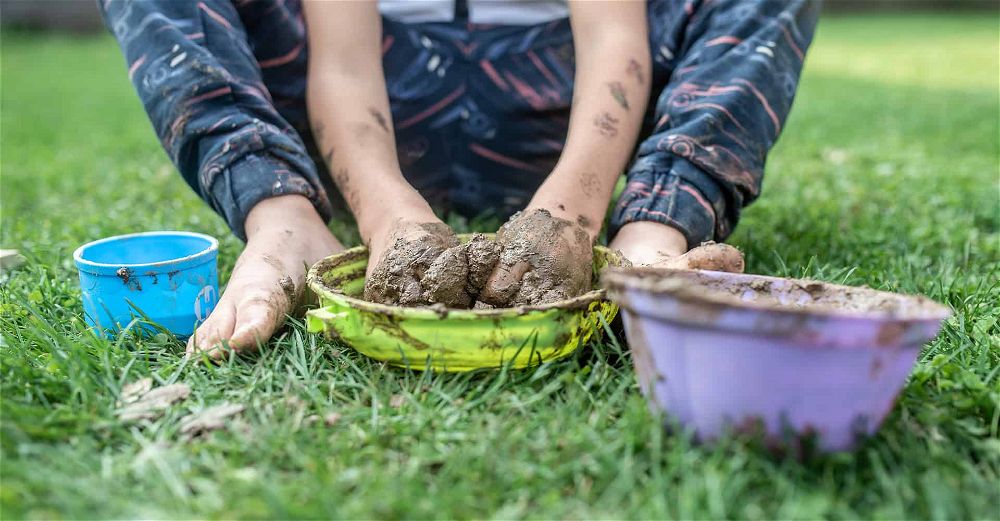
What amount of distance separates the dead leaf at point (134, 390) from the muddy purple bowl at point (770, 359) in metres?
0.65

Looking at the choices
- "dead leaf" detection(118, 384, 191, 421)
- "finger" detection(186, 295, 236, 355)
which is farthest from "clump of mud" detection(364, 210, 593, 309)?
"dead leaf" detection(118, 384, 191, 421)

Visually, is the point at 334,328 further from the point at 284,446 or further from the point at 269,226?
the point at 269,226

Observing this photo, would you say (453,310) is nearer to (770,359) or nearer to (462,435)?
(462,435)

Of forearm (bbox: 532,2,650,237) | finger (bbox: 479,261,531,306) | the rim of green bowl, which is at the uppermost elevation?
forearm (bbox: 532,2,650,237)

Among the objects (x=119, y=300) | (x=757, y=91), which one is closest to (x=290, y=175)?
(x=119, y=300)

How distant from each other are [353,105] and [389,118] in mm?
81

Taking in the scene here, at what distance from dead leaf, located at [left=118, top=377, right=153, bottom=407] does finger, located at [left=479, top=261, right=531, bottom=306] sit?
0.50 meters

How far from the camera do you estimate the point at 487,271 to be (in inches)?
50.6

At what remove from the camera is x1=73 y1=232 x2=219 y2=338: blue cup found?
1328mm

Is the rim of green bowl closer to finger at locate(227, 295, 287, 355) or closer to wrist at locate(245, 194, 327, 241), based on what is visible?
finger at locate(227, 295, 287, 355)

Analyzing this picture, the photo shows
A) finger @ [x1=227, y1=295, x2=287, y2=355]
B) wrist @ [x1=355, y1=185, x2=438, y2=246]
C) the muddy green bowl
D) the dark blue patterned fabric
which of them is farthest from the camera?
the dark blue patterned fabric

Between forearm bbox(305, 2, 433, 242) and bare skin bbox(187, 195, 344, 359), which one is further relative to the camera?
forearm bbox(305, 2, 433, 242)

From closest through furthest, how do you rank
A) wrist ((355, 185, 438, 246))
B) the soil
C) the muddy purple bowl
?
the muddy purple bowl → the soil → wrist ((355, 185, 438, 246))

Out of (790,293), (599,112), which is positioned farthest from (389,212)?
(790,293)
